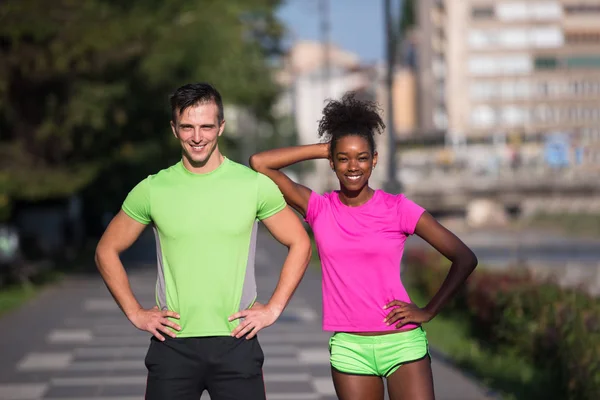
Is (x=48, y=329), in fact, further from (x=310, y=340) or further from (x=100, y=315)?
(x=310, y=340)

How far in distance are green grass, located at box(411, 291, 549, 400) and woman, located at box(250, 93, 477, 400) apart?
18.9ft

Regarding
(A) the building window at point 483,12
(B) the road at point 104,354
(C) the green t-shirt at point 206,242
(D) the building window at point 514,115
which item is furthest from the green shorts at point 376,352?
(A) the building window at point 483,12

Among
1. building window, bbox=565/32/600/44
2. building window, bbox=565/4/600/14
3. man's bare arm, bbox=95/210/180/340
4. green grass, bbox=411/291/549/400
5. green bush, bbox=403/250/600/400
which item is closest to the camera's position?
man's bare arm, bbox=95/210/180/340

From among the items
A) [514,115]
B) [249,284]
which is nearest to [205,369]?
[249,284]

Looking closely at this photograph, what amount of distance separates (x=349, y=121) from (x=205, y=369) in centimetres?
135

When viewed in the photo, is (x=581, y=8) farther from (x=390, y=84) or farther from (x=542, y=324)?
(x=542, y=324)

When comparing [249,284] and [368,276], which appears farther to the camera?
[368,276]

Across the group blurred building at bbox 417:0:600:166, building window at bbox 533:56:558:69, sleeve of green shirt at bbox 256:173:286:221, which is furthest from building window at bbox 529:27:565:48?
sleeve of green shirt at bbox 256:173:286:221

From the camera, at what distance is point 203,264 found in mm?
5273

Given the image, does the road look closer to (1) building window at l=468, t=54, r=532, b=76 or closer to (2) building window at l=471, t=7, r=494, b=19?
(1) building window at l=468, t=54, r=532, b=76

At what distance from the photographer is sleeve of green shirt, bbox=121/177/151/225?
5.41 metres

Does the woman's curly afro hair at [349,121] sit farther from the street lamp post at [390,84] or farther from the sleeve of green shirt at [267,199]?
the street lamp post at [390,84]

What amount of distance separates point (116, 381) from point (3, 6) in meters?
12.3

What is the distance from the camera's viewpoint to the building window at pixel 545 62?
428 ft
